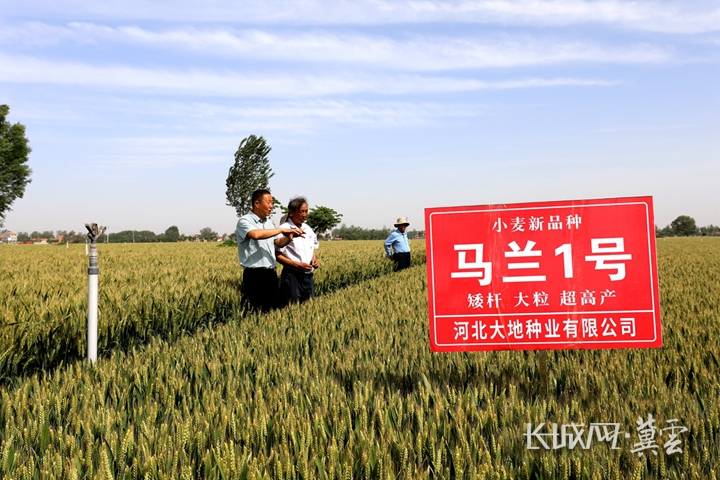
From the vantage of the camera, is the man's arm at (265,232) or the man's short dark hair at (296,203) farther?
the man's short dark hair at (296,203)

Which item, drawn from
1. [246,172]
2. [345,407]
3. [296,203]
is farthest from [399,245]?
[246,172]

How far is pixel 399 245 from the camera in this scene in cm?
1384

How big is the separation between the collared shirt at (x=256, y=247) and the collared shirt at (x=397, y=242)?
6.80 meters

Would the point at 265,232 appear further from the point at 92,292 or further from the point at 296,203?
the point at 92,292

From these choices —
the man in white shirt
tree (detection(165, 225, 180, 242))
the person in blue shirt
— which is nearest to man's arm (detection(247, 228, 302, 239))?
the man in white shirt

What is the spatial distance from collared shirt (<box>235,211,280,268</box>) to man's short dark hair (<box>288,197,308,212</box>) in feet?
1.12

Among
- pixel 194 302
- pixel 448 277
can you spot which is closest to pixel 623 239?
pixel 448 277

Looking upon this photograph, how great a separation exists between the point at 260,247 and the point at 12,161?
49227 millimetres

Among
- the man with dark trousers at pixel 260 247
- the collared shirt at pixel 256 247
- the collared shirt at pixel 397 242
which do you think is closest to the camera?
the man with dark trousers at pixel 260 247

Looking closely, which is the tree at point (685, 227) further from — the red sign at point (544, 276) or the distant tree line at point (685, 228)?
the red sign at point (544, 276)

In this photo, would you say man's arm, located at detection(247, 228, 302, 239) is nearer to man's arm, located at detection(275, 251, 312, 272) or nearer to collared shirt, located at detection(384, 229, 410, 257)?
man's arm, located at detection(275, 251, 312, 272)

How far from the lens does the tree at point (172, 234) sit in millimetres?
94950

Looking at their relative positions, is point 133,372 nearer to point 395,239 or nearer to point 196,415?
point 196,415

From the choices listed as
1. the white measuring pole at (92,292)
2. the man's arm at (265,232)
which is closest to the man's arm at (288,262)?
the man's arm at (265,232)
